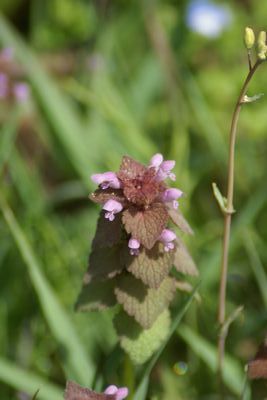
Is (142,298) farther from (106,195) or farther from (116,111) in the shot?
(116,111)

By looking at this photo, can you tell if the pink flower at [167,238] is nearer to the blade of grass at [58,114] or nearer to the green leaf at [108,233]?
the green leaf at [108,233]

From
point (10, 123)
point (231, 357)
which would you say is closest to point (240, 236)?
point (231, 357)

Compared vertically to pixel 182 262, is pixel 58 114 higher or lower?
higher

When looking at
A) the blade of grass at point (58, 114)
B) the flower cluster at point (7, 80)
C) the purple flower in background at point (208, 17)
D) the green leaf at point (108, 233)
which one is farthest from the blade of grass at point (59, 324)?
the purple flower in background at point (208, 17)

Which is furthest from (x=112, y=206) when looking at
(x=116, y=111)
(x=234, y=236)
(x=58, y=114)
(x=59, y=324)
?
(x=116, y=111)

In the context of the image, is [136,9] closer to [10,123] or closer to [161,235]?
[10,123]

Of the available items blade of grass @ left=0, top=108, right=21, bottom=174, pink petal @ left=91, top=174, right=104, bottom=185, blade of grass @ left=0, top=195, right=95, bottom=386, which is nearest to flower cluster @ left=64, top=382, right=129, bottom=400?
pink petal @ left=91, top=174, right=104, bottom=185
